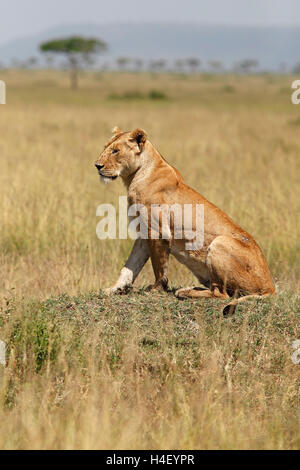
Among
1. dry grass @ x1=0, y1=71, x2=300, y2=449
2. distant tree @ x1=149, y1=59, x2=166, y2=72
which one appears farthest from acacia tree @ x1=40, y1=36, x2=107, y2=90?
distant tree @ x1=149, y1=59, x2=166, y2=72

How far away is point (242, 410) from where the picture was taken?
421 cm

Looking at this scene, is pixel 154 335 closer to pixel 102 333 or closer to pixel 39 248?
pixel 102 333

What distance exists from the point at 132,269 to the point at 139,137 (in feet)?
3.75

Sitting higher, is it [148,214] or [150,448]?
[148,214]

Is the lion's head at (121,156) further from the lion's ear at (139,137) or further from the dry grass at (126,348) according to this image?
the dry grass at (126,348)

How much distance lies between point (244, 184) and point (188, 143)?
6.13 metres

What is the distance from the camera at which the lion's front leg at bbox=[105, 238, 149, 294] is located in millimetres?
6016

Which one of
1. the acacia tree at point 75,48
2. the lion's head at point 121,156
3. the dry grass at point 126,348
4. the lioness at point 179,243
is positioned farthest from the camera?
the acacia tree at point 75,48

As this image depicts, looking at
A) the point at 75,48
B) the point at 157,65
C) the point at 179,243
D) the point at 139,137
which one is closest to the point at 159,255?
→ the point at 179,243

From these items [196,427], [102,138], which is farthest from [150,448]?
[102,138]

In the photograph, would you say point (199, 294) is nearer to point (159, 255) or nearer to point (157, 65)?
point (159, 255)

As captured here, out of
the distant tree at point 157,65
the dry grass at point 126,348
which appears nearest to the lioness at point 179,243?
the dry grass at point 126,348

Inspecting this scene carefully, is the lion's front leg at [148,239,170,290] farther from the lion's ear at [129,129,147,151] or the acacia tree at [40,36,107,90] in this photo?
the acacia tree at [40,36,107,90]

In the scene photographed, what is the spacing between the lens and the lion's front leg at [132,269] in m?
6.02
